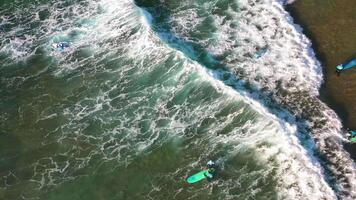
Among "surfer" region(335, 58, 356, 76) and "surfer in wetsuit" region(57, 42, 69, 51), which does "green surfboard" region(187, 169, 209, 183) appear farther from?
"surfer in wetsuit" region(57, 42, 69, 51)

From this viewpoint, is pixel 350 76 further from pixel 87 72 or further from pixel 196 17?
pixel 87 72

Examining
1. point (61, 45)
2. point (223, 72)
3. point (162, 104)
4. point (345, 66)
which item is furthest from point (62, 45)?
point (345, 66)

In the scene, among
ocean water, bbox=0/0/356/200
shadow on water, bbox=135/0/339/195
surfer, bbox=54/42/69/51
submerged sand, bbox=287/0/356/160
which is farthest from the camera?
surfer, bbox=54/42/69/51

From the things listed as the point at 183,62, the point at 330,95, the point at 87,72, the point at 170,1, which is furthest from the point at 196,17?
the point at 330,95

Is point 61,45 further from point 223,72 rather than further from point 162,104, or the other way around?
point 223,72

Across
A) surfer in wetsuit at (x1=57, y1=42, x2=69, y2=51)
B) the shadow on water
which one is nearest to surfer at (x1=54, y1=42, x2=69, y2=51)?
surfer in wetsuit at (x1=57, y1=42, x2=69, y2=51)

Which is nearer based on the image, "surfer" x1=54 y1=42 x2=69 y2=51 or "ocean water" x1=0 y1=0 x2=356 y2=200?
"ocean water" x1=0 y1=0 x2=356 y2=200
